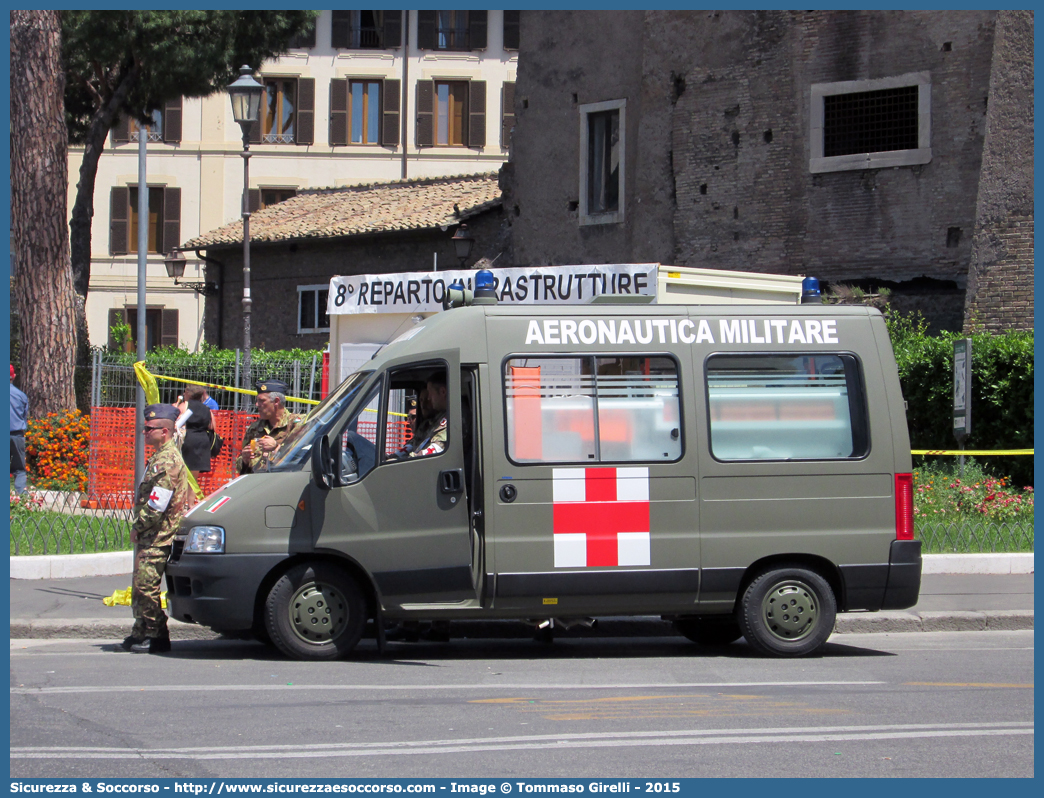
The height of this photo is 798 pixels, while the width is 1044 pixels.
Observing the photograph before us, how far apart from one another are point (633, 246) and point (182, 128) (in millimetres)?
24440

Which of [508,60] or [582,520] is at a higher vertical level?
[508,60]

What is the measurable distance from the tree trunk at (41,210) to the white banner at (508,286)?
609 centimetres

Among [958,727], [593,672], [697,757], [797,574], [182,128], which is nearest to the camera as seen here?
[697,757]

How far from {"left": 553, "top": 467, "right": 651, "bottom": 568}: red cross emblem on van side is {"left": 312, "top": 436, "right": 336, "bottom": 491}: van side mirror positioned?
150 centimetres

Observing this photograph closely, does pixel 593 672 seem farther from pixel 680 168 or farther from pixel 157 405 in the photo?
pixel 680 168

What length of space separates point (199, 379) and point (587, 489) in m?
16.5

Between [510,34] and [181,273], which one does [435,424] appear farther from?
[510,34]

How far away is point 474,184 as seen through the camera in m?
38.4

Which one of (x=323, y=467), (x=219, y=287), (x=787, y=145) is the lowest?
(x=323, y=467)

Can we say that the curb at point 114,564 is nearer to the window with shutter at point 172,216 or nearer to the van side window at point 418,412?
the van side window at point 418,412

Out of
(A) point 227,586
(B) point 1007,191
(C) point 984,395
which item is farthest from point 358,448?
(B) point 1007,191

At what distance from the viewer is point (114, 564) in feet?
40.8

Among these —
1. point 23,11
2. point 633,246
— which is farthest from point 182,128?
point 23,11

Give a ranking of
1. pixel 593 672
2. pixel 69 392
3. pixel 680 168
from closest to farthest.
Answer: pixel 593 672 → pixel 69 392 → pixel 680 168
